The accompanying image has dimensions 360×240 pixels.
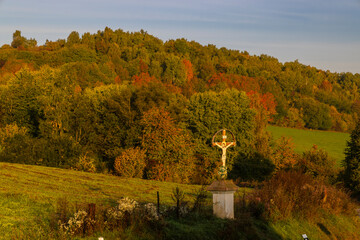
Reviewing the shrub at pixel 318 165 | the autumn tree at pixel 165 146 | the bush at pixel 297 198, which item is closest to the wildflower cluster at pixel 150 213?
the bush at pixel 297 198

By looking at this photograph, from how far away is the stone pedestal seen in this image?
17.0 meters

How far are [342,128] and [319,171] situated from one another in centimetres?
6432

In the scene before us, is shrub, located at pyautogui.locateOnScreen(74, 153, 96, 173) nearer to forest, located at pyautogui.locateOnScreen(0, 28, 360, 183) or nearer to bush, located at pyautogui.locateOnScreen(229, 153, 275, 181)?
forest, located at pyautogui.locateOnScreen(0, 28, 360, 183)

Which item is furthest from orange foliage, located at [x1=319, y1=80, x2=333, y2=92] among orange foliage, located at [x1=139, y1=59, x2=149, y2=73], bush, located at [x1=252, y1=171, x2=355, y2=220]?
bush, located at [x1=252, y1=171, x2=355, y2=220]

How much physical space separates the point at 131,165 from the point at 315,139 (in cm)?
5643

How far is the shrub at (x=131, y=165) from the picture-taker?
43266 mm

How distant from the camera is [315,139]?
90.5 m

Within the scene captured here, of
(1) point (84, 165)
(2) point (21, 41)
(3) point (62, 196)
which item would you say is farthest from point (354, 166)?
(2) point (21, 41)

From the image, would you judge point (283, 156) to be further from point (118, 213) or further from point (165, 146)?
point (118, 213)

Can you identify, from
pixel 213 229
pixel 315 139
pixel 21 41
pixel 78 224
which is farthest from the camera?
pixel 21 41

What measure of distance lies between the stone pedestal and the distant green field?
204 ft

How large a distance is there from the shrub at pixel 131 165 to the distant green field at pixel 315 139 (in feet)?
137

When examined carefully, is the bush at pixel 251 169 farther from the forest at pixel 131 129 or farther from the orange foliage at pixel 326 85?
the orange foliage at pixel 326 85

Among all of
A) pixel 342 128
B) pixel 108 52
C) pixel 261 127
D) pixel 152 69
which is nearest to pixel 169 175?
pixel 261 127
